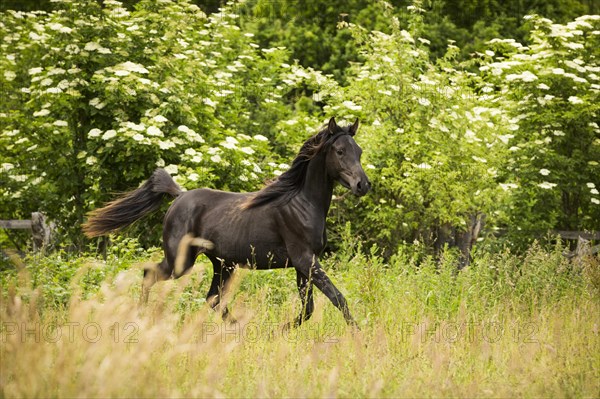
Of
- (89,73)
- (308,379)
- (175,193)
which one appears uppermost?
(308,379)

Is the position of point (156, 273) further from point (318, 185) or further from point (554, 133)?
point (554, 133)

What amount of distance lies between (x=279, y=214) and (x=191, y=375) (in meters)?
2.71

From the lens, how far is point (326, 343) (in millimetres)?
5285

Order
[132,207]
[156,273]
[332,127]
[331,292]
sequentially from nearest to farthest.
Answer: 1. [331,292]
2. [332,127]
3. [156,273]
4. [132,207]

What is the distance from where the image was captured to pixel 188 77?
12.8 m

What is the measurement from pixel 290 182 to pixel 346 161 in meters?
0.72

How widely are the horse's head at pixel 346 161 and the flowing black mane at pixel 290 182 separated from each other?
0.17 metres

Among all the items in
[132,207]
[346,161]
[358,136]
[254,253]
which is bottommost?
[358,136]

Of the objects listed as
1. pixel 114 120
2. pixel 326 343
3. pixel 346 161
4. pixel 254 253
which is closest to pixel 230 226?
pixel 254 253

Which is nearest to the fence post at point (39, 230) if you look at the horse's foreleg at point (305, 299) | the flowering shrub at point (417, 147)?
the flowering shrub at point (417, 147)

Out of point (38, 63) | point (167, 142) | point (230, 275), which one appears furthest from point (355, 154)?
point (38, 63)

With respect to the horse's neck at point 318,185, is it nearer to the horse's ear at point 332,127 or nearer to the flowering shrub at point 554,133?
the horse's ear at point 332,127

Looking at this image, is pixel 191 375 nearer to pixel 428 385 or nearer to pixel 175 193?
pixel 428 385

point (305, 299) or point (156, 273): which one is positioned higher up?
point (305, 299)
